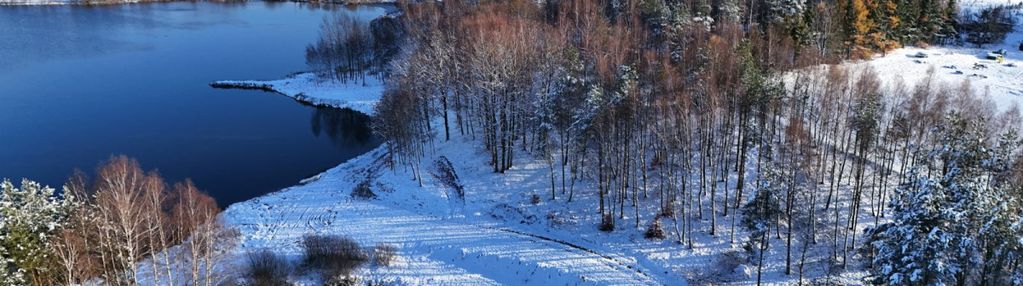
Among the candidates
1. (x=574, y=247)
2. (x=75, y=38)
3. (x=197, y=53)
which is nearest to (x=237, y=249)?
(x=574, y=247)

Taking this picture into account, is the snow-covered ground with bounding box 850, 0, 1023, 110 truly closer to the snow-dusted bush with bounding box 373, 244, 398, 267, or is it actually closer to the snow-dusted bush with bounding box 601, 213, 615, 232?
the snow-dusted bush with bounding box 601, 213, 615, 232

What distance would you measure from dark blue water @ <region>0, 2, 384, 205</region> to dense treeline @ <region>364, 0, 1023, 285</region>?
1175cm

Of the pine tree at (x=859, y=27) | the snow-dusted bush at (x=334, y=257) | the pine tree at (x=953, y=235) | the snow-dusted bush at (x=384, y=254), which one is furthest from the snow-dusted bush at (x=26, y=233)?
the pine tree at (x=859, y=27)

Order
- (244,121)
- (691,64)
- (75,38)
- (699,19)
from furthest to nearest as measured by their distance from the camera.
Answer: (75,38)
(244,121)
(699,19)
(691,64)

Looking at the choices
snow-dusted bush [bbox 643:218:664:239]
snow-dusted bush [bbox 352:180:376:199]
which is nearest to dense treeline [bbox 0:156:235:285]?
snow-dusted bush [bbox 352:180:376:199]

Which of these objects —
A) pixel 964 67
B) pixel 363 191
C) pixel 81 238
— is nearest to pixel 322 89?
pixel 363 191

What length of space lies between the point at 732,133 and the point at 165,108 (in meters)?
58.2

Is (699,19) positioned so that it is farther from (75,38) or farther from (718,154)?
(75,38)

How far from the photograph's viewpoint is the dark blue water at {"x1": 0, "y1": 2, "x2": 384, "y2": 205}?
55062 millimetres

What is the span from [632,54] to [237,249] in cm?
3254

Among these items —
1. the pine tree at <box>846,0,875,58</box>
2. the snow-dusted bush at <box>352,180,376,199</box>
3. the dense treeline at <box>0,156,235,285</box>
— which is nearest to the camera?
the dense treeline at <box>0,156,235,285</box>

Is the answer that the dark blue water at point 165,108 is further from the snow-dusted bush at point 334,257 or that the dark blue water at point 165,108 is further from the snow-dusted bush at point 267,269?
the snow-dusted bush at point 267,269

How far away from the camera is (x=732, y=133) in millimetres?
42500

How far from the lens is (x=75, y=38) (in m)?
106
